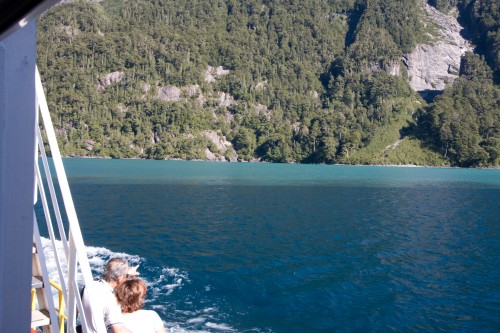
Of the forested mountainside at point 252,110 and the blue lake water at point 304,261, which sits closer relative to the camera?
the blue lake water at point 304,261

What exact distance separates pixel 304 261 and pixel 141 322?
15221 millimetres

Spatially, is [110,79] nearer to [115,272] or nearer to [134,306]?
[115,272]

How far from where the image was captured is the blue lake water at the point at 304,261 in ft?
42.0

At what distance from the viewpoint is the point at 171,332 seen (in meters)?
11.0

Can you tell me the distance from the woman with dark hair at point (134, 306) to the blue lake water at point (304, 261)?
758 centimetres

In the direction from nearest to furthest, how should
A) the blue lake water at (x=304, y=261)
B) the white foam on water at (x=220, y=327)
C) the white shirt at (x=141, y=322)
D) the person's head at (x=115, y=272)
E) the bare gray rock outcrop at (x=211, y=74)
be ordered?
the white shirt at (x=141, y=322) → the person's head at (x=115, y=272) → the white foam on water at (x=220, y=327) → the blue lake water at (x=304, y=261) → the bare gray rock outcrop at (x=211, y=74)

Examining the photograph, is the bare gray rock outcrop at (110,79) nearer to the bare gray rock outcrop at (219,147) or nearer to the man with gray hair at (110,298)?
the bare gray rock outcrop at (219,147)

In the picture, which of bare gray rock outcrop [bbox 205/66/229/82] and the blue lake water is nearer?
the blue lake water

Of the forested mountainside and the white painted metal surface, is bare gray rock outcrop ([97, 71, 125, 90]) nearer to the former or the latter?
the forested mountainside

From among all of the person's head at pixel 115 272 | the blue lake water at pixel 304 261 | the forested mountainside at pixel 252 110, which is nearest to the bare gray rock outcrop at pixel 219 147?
the forested mountainside at pixel 252 110

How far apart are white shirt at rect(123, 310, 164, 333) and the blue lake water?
7.58 m

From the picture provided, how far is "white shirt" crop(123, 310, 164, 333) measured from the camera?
3.96 metres

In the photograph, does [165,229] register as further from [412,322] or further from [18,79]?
[18,79]

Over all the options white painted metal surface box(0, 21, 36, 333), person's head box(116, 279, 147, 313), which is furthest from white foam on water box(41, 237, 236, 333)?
white painted metal surface box(0, 21, 36, 333)
